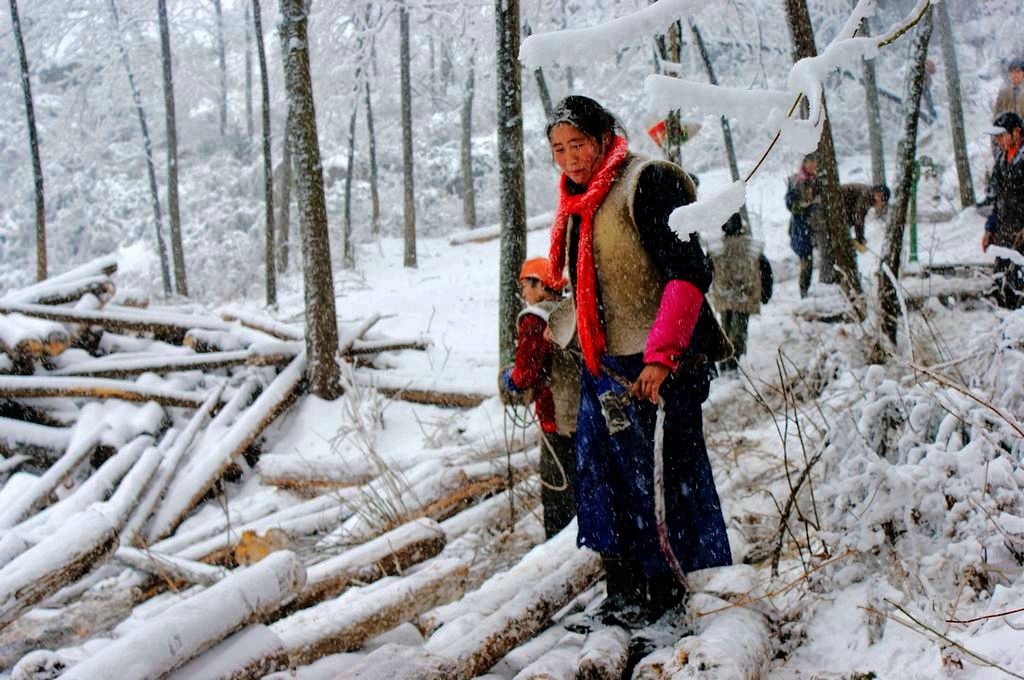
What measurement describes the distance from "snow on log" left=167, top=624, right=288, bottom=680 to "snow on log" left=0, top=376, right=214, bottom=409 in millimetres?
5416

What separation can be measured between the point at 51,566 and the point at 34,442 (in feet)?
15.7

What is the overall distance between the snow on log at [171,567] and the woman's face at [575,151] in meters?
3.13

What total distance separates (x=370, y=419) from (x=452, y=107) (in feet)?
69.2

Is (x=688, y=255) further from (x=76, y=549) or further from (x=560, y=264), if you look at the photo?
(x=76, y=549)

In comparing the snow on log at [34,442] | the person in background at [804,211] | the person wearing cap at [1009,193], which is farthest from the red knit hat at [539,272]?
the person in background at [804,211]

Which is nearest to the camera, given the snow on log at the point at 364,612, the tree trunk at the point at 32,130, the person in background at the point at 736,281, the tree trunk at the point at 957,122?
the snow on log at the point at 364,612

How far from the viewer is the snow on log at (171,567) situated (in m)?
4.00

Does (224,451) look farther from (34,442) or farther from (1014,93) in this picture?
(1014,93)

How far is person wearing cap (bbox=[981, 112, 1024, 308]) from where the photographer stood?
16.0 feet

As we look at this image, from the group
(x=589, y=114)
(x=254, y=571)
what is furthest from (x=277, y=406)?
(x=589, y=114)

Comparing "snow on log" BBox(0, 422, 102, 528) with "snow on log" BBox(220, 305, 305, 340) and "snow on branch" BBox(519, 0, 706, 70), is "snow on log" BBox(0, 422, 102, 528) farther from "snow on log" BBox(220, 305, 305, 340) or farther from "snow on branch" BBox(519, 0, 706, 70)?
"snow on branch" BBox(519, 0, 706, 70)

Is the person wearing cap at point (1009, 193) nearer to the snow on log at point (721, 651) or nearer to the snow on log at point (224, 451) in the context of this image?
the snow on log at point (721, 651)

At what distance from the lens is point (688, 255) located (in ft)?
7.34

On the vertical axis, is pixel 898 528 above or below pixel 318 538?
above
